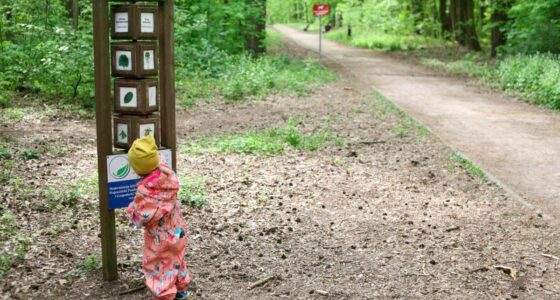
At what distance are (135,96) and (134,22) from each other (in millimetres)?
568

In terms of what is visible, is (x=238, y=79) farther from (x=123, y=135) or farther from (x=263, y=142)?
(x=123, y=135)

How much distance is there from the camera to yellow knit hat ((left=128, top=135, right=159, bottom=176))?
14.9 ft

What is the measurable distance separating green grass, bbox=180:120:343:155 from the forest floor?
263mm

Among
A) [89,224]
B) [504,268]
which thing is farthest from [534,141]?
[89,224]

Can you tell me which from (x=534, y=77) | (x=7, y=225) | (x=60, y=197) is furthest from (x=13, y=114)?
(x=534, y=77)

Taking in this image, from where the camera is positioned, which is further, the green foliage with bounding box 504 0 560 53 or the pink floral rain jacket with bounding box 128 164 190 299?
the green foliage with bounding box 504 0 560 53

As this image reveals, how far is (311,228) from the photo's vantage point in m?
6.79

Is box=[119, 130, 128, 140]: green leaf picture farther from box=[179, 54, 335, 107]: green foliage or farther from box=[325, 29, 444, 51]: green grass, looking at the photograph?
box=[325, 29, 444, 51]: green grass

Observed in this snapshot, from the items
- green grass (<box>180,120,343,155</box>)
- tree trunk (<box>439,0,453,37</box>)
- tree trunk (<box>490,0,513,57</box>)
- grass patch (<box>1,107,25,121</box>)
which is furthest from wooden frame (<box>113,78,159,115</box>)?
tree trunk (<box>439,0,453,37</box>)

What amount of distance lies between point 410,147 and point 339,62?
1610cm

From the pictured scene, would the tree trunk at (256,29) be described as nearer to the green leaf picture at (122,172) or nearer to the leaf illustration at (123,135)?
the leaf illustration at (123,135)

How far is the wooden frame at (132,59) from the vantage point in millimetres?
4855

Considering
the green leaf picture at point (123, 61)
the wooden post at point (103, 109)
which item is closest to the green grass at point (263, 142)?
the wooden post at point (103, 109)

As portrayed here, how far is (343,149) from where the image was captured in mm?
10602
